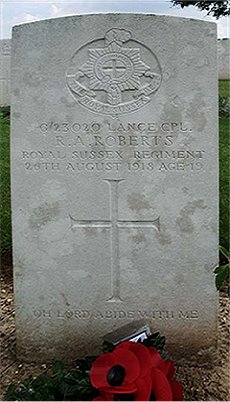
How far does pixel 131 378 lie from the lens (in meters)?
2.28

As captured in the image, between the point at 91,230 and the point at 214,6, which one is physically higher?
the point at 214,6

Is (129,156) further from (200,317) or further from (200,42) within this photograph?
(200,317)

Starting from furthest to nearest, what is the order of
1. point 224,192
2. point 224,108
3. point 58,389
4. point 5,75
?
point 5,75, point 224,108, point 224,192, point 58,389

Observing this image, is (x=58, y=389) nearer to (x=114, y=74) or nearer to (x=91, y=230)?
(x=91, y=230)

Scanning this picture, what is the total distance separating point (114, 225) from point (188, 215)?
378 mm

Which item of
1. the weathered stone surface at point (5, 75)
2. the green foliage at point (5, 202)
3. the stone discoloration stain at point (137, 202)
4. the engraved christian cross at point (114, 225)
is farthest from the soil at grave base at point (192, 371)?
the weathered stone surface at point (5, 75)

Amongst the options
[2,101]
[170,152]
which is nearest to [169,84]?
[170,152]

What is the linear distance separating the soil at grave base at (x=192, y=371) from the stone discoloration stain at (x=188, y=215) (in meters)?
0.74

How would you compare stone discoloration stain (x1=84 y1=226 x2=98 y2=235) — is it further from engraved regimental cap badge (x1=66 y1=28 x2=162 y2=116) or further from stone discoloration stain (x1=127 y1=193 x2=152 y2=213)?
engraved regimental cap badge (x1=66 y1=28 x2=162 y2=116)

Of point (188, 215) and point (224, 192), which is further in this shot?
point (224, 192)

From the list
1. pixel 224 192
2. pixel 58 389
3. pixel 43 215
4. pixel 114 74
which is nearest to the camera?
pixel 58 389

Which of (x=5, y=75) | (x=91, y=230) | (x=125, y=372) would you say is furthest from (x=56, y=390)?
(x=5, y=75)

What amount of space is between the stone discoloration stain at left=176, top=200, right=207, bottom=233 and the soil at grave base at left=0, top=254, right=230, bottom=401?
0.74 m

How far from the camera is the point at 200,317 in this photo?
311cm
